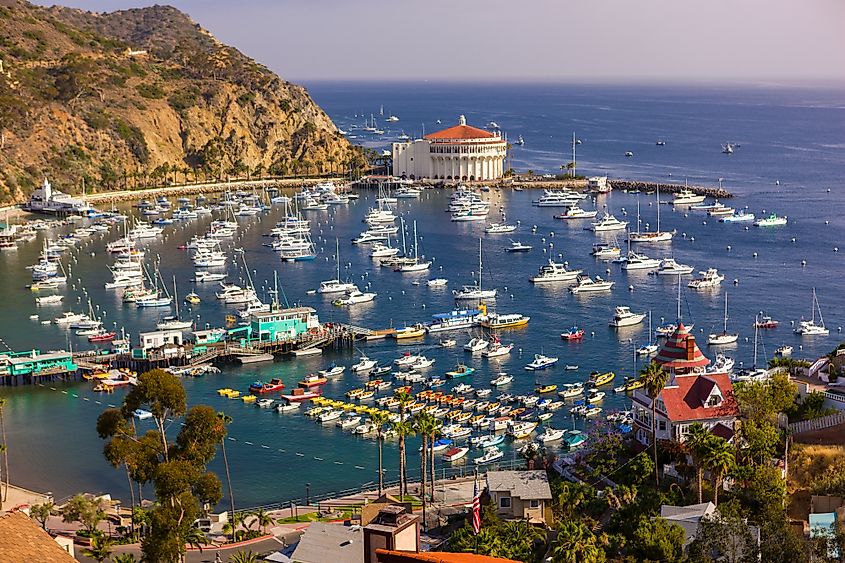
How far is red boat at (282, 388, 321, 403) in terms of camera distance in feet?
194

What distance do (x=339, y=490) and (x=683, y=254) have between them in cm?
5969

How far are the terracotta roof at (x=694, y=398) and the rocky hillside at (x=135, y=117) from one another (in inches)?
4039

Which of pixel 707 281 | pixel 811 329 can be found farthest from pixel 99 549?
pixel 707 281

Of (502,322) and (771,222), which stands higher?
(771,222)

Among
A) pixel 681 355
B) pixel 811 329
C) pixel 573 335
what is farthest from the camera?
pixel 811 329

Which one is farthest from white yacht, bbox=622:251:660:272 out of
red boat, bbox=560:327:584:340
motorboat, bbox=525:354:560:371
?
motorboat, bbox=525:354:560:371

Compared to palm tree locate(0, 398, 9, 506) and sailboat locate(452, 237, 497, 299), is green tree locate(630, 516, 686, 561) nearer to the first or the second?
palm tree locate(0, 398, 9, 506)

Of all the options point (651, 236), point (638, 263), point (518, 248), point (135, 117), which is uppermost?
point (135, 117)

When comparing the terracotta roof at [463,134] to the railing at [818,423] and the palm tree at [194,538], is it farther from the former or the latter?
the palm tree at [194,538]

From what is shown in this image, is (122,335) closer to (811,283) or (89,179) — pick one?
(811,283)

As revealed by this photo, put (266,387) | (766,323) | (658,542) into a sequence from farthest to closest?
1. (766,323)
2. (266,387)
3. (658,542)

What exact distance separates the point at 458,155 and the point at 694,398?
4318 inches

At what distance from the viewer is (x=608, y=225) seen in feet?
370

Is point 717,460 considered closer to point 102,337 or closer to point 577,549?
point 577,549
